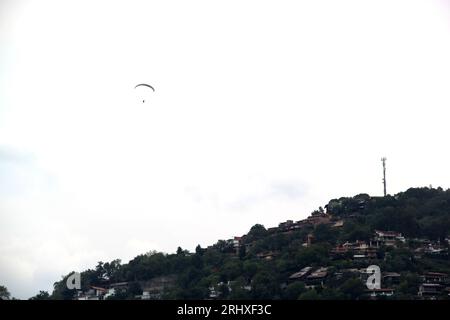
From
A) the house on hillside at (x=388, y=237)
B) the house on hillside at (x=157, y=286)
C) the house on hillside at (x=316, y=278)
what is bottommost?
the house on hillside at (x=157, y=286)

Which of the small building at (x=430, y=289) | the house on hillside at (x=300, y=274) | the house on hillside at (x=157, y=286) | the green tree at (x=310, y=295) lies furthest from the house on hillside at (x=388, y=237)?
the house on hillside at (x=157, y=286)

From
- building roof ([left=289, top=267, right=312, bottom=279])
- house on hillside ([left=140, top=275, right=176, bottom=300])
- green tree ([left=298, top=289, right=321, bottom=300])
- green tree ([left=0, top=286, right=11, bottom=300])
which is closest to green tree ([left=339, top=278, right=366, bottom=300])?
green tree ([left=298, top=289, right=321, bottom=300])

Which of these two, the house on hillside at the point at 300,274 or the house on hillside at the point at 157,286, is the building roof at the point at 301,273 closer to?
the house on hillside at the point at 300,274

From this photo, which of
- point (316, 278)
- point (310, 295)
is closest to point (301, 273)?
point (316, 278)

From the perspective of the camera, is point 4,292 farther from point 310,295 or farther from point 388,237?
point 388,237

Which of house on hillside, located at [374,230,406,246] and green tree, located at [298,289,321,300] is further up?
house on hillside, located at [374,230,406,246]

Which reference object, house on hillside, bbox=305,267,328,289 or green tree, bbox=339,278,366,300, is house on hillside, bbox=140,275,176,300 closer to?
house on hillside, bbox=305,267,328,289
